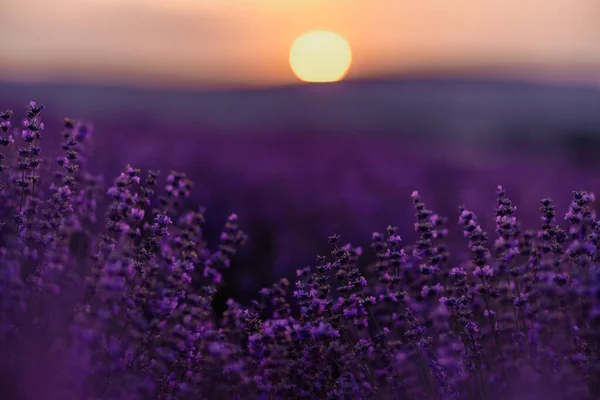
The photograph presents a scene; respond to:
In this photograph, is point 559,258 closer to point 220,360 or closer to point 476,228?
point 476,228

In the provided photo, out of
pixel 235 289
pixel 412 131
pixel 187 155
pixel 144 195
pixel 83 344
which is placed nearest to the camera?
pixel 83 344

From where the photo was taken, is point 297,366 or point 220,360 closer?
point 220,360

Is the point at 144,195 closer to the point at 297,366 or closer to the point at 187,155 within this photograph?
the point at 297,366

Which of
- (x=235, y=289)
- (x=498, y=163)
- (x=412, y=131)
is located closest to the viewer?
(x=235, y=289)

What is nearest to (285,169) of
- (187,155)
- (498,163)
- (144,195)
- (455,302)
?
(187,155)

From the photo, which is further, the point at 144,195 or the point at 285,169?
the point at 285,169

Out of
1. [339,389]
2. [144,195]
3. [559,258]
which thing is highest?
[144,195]

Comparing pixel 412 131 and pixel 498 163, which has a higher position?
pixel 412 131

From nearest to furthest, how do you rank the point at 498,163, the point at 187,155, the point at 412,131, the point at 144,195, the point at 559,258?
the point at 559,258 < the point at 144,195 < the point at 187,155 < the point at 498,163 < the point at 412,131

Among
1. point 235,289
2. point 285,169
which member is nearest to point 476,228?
point 235,289
